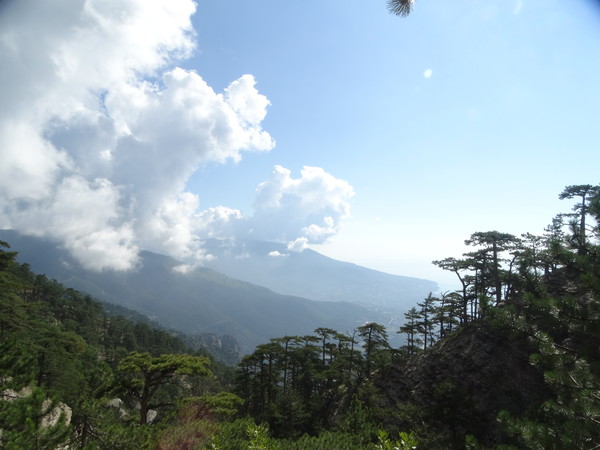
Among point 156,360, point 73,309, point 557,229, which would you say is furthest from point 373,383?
point 73,309

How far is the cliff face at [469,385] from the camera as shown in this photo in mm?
23344

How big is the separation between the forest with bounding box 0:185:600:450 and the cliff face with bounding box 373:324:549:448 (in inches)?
4.0

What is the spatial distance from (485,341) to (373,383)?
11.9 metres

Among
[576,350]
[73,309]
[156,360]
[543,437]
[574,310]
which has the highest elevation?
[574,310]

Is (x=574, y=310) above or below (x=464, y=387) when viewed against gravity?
above

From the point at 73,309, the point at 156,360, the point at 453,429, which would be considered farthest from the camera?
the point at 73,309

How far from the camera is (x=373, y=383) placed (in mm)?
31000

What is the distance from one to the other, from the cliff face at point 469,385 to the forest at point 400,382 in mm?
101

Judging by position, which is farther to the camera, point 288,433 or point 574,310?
point 288,433

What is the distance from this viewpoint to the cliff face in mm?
23344

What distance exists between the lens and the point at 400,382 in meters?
30.1

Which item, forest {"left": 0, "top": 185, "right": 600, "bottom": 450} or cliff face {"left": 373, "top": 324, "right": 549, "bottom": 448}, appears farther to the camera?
cliff face {"left": 373, "top": 324, "right": 549, "bottom": 448}

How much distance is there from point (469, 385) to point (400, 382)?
6.61 meters

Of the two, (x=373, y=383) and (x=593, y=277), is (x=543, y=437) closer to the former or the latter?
(x=593, y=277)
